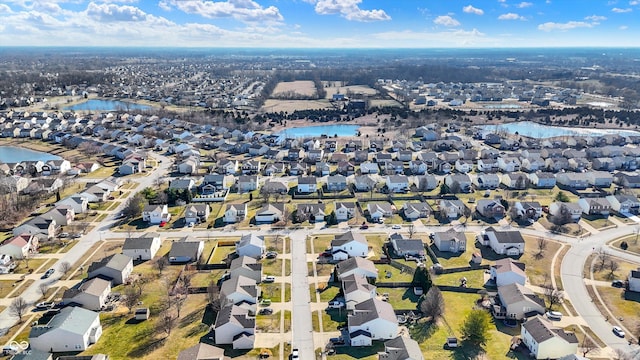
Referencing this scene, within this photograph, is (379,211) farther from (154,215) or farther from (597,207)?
(597,207)

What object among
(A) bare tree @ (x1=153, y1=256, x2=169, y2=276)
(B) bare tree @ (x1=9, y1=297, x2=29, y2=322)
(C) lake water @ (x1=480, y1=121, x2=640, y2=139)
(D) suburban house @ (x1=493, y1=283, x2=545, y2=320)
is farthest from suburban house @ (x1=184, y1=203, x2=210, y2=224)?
(C) lake water @ (x1=480, y1=121, x2=640, y2=139)

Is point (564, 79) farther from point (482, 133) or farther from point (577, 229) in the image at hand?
point (577, 229)

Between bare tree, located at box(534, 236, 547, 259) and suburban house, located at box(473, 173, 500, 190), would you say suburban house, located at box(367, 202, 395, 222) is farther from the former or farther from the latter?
suburban house, located at box(473, 173, 500, 190)

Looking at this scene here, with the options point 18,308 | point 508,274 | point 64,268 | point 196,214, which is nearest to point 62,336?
point 18,308

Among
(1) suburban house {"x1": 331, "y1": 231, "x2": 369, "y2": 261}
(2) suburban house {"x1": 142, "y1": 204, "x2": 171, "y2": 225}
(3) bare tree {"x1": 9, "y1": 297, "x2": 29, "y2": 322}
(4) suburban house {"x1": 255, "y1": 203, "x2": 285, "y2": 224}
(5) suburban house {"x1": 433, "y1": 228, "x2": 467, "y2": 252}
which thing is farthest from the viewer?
(4) suburban house {"x1": 255, "y1": 203, "x2": 285, "y2": 224}

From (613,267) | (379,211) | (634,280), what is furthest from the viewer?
(379,211)

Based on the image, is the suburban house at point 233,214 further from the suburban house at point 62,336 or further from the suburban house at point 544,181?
the suburban house at point 544,181
